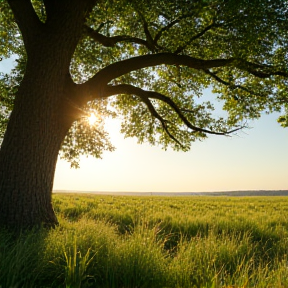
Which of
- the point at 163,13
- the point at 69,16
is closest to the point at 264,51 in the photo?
the point at 163,13

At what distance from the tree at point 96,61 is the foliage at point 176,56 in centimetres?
4

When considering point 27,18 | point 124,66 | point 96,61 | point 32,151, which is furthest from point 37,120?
point 96,61

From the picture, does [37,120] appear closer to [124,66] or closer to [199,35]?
[124,66]

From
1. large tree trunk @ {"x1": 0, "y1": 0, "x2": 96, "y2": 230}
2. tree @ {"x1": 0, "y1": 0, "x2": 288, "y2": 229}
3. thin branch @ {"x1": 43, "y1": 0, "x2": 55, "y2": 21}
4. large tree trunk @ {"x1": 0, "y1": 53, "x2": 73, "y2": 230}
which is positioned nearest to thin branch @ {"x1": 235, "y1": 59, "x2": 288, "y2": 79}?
tree @ {"x1": 0, "y1": 0, "x2": 288, "y2": 229}

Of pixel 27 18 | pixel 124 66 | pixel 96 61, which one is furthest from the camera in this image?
pixel 96 61

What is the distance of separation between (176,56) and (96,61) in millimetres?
3958

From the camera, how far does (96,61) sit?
12.4 m

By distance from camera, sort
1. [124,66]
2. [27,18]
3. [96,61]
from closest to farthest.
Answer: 1. [27,18]
2. [124,66]
3. [96,61]

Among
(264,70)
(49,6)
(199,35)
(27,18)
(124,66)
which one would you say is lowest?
(124,66)

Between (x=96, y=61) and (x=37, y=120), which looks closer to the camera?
(x=37, y=120)

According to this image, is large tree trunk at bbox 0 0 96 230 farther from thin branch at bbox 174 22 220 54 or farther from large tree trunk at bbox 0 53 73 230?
thin branch at bbox 174 22 220 54

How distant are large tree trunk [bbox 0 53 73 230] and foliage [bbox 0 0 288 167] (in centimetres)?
158

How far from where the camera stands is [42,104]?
8172mm

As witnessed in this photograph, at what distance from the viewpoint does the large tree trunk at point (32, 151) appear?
7699 millimetres
